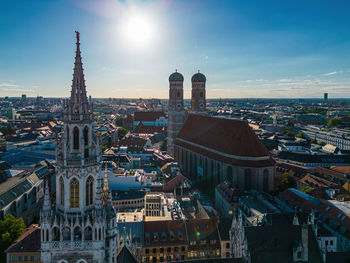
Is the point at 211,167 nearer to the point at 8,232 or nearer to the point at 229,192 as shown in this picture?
the point at 229,192

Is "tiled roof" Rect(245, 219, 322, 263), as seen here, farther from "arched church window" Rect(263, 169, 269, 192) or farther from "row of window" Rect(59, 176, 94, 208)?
"arched church window" Rect(263, 169, 269, 192)

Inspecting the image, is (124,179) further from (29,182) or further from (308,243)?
(308,243)

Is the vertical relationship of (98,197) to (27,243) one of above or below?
above

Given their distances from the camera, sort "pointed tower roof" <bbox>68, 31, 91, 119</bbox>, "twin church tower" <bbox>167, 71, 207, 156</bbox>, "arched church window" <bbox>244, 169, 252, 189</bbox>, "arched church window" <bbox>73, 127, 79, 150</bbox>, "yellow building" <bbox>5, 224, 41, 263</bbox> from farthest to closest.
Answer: "twin church tower" <bbox>167, 71, 207, 156</bbox> → "arched church window" <bbox>244, 169, 252, 189</bbox> → "yellow building" <bbox>5, 224, 41, 263</bbox> → "arched church window" <bbox>73, 127, 79, 150</bbox> → "pointed tower roof" <bbox>68, 31, 91, 119</bbox>

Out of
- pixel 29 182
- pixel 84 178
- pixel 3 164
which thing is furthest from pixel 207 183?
pixel 84 178

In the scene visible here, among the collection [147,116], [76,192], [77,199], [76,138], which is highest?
[76,138]

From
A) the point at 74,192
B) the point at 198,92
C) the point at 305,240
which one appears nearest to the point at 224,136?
the point at 198,92

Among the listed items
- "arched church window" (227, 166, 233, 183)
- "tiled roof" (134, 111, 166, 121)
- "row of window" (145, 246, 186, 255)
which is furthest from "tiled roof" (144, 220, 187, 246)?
"tiled roof" (134, 111, 166, 121)
